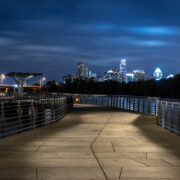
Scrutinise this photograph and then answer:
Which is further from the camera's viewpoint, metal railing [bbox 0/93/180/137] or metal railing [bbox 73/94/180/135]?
metal railing [bbox 73/94/180/135]

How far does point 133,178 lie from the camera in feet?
15.7

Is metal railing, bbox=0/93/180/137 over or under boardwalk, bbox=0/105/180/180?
over

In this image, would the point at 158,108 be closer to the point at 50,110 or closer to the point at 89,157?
the point at 50,110

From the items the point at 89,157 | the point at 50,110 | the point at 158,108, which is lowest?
the point at 89,157

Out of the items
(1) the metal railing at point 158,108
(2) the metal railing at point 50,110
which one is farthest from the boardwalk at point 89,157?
(1) the metal railing at point 158,108

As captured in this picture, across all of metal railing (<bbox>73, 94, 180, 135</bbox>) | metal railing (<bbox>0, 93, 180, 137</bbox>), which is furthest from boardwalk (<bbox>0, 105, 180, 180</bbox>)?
metal railing (<bbox>73, 94, 180, 135</bbox>)

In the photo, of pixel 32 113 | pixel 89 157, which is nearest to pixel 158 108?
pixel 32 113

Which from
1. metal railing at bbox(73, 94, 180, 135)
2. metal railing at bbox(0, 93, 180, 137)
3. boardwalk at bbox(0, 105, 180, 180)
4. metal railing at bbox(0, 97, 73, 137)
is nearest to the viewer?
boardwalk at bbox(0, 105, 180, 180)

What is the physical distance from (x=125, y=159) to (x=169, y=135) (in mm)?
4206

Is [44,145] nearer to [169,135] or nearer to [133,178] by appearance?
[133,178]

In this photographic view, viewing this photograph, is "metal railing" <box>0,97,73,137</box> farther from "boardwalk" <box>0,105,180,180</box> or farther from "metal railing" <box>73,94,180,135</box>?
"metal railing" <box>73,94,180,135</box>

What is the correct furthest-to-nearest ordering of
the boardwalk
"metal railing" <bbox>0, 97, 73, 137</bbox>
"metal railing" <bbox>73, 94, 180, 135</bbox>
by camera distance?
"metal railing" <bbox>73, 94, 180, 135</bbox>, "metal railing" <bbox>0, 97, 73, 137</bbox>, the boardwalk

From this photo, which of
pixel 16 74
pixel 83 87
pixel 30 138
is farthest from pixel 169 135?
pixel 83 87

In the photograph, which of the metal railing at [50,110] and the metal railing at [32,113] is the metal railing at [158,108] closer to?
the metal railing at [50,110]
